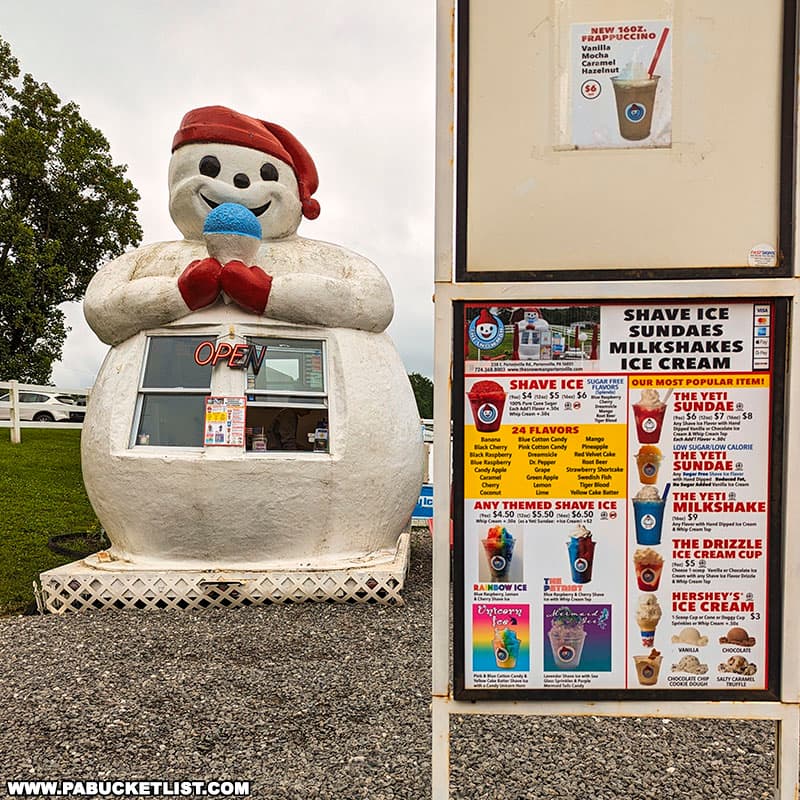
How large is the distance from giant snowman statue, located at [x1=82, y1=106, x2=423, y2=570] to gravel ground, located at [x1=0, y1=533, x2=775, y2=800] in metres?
1.03

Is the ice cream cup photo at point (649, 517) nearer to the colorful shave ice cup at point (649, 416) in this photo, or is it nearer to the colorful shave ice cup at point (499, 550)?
the colorful shave ice cup at point (649, 416)


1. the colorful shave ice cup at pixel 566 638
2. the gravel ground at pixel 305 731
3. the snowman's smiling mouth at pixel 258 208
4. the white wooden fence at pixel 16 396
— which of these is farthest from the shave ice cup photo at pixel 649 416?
the white wooden fence at pixel 16 396

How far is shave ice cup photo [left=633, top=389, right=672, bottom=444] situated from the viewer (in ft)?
7.62

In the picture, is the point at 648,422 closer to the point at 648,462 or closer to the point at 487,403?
the point at 648,462

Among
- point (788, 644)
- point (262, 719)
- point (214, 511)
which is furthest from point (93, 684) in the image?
point (788, 644)

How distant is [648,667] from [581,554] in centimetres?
40

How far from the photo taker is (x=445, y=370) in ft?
7.60

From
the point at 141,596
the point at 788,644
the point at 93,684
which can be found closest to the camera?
the point at 788,644

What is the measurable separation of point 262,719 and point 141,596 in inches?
97.6

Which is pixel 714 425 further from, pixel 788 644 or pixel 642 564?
pixel 788 644

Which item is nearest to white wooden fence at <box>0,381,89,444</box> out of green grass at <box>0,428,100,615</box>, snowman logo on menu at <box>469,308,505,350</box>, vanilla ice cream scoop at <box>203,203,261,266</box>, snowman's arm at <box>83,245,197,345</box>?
green grass at <box>0,428,100,615</box>

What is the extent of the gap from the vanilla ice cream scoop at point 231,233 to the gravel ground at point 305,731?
3.03 m

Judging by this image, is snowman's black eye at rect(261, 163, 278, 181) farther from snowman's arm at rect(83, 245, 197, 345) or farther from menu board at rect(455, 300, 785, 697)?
menu board at rect(455, 300, 785, 697)

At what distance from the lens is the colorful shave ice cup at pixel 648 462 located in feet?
7.66
